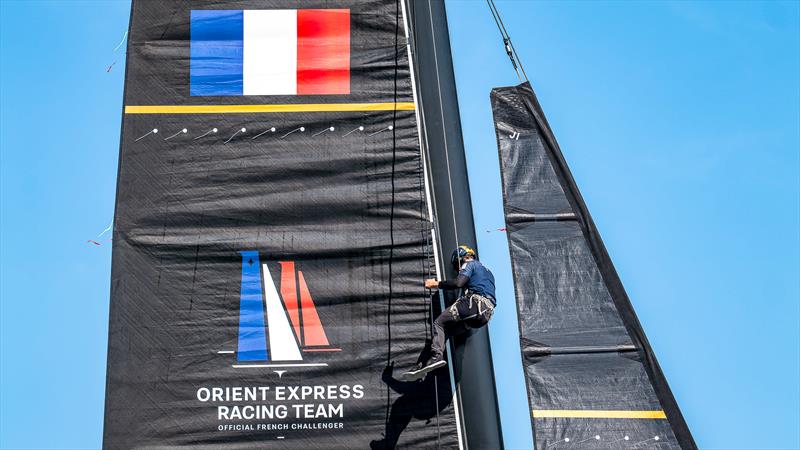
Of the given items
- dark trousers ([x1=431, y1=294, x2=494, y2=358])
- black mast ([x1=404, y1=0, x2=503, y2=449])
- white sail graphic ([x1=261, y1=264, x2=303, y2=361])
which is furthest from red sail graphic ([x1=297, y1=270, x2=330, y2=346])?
black mast ([x1=404, y1=0, x2=503, y2=449])

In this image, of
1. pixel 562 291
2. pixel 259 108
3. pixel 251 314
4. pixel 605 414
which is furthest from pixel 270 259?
pixel 605 414

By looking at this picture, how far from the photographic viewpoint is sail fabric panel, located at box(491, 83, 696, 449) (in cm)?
1047

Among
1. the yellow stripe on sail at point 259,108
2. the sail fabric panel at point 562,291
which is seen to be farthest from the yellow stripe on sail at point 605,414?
the yellow stripe on sail at point 259,108

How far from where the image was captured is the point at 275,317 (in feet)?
→ 34.5

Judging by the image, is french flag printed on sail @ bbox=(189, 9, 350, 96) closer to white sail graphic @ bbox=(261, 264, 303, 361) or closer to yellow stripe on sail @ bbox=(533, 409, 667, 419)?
white sail graphic @ bbox=(261, 264, 303, 361)

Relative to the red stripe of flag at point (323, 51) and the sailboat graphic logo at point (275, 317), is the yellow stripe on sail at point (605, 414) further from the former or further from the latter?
the red stripe of flag at point (323, 51)

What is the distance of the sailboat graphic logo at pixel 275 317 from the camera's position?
34.2 feet

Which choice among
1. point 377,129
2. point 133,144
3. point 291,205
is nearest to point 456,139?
point 377,129

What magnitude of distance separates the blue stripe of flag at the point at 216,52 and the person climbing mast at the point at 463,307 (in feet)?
8.38

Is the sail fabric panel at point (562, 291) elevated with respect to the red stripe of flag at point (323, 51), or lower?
lower

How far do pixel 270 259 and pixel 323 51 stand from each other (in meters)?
1.94

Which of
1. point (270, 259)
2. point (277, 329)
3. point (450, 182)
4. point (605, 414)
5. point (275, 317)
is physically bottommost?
point (605, 414)

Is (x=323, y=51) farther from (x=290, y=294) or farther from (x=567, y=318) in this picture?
(x=567, y=318)

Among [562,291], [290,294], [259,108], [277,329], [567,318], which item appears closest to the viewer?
[277,329]
